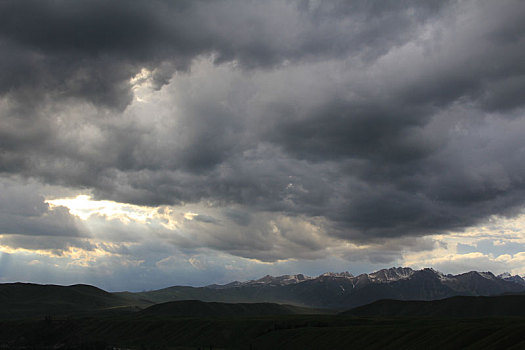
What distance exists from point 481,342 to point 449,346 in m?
14.2

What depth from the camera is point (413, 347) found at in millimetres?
185375

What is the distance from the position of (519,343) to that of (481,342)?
14966mm

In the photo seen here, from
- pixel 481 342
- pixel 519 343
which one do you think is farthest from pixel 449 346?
pixel 519 343

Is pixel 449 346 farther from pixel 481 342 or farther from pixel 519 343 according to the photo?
pixel 519 343

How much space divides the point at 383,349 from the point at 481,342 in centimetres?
4312

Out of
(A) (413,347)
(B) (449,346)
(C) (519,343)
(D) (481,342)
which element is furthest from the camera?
(A) (413,347)

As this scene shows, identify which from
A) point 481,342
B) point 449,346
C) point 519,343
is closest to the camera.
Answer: point 519,343

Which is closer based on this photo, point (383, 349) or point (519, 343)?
point (519, 343)

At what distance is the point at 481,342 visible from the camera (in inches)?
6363

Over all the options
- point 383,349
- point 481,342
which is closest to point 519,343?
point 481,342

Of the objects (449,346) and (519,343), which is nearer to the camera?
(519,343)

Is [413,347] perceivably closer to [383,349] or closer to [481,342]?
[383,349]

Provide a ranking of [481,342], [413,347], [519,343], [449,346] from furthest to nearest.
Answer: [413,347] → [449,346] → [481,342] → [519,343]

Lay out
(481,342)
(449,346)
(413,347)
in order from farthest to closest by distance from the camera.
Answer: (413,347)
(449,346)
(481,342)
